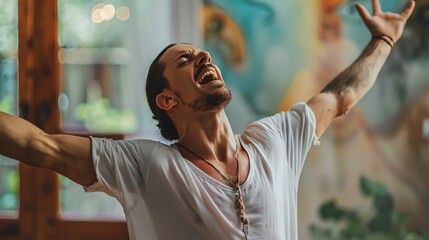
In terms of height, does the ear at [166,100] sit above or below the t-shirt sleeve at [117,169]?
above

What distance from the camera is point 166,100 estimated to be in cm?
174

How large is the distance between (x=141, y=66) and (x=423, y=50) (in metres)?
1.13

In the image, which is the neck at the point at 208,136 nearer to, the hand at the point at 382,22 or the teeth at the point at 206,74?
the teeth at the point at 206,74

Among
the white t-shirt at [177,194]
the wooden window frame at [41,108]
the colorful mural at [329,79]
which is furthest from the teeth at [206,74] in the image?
the wooden window frame at [41,108]

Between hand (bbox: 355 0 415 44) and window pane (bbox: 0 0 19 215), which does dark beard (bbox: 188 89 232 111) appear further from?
window pane (bbox: 0 0 19 215)

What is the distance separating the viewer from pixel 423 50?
7.82ft

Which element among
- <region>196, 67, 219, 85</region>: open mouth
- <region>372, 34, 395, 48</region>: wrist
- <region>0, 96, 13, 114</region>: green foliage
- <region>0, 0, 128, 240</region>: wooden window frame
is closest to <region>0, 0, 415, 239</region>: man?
<region>196, 67, 219, 85</region>: open mouth

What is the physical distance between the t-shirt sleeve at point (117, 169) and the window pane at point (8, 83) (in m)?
1.37

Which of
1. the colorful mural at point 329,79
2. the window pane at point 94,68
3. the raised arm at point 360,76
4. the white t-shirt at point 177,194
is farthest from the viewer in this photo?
the window pane at point 94,68

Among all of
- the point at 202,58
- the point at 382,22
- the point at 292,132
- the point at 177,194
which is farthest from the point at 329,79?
the point at 177,194

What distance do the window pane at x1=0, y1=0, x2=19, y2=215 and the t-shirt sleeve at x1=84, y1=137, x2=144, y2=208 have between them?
1.37 m

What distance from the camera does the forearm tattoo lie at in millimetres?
1928

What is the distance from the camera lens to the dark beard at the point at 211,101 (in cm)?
167

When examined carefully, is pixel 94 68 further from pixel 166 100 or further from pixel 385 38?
pixel 385 38
